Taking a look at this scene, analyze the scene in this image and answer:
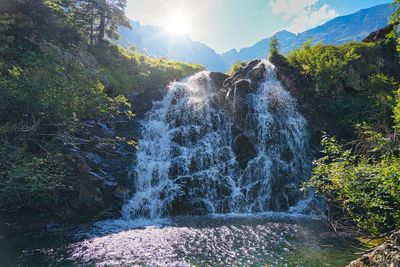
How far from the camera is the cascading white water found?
74.1 ft

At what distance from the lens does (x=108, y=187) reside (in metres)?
21.5

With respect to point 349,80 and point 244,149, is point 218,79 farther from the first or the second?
point 349,80

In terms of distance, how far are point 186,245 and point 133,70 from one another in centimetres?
2580

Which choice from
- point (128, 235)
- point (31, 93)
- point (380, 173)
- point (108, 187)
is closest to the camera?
point (380, 173)

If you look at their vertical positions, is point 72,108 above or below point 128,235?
above

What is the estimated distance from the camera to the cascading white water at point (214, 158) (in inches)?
890

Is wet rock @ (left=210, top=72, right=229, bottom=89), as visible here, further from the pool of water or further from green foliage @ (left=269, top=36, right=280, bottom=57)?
the pool of water

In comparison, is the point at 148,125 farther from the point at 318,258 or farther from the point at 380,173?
the point at 380,173

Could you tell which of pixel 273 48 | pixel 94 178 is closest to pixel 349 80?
pixel 273 48

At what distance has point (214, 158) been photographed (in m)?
25.3

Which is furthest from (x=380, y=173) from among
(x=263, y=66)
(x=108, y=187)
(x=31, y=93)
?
(x=263, y=66)

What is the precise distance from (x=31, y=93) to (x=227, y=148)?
15.4 m

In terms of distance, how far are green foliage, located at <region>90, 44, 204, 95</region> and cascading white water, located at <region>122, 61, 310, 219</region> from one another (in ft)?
14.5

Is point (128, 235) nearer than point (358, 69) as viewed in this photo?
Yes
